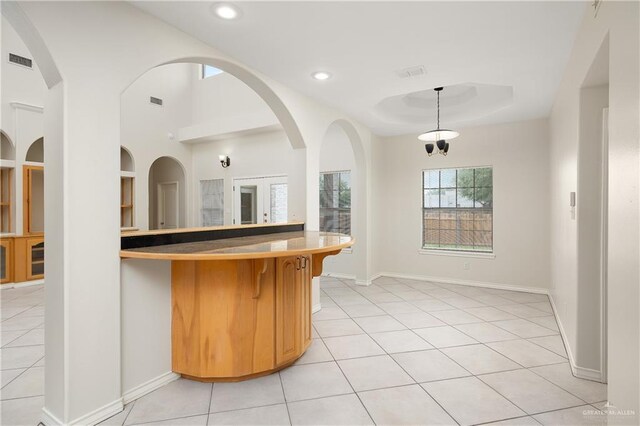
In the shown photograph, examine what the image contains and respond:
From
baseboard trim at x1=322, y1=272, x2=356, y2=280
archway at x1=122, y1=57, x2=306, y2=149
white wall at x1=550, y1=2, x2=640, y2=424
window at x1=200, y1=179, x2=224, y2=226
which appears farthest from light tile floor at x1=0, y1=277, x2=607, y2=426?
window at x1=200, y1=179, x2=224, y2=226

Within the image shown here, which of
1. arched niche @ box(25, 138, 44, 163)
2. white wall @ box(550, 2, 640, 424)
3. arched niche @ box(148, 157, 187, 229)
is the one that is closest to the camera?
white wall @ box(550, 2, 640, 424)

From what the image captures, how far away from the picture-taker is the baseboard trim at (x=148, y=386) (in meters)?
2.11

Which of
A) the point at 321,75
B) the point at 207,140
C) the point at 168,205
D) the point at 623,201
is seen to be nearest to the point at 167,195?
the point at 168,205

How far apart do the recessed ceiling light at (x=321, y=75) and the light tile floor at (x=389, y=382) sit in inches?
104

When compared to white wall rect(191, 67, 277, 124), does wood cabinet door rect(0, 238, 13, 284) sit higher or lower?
lower

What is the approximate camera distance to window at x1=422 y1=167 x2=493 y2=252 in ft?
17.7

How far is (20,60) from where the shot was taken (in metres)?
5.30

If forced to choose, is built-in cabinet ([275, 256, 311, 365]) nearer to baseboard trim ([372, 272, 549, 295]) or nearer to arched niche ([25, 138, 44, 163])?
baseboard trim ([372, 272, 549, 295])

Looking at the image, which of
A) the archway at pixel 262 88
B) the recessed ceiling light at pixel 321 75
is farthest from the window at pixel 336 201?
the recessed ceiling light at pixel 321 75

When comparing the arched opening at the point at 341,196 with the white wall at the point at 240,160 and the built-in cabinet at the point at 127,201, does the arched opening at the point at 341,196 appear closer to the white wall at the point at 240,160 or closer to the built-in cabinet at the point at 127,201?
the white wall at the point at 240,160

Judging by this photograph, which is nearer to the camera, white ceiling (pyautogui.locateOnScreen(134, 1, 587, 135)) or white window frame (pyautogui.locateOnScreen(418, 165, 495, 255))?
white ceiling (pyautogui.locateOnScreen(134, 1, 587, 135))

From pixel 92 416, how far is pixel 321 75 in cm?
322

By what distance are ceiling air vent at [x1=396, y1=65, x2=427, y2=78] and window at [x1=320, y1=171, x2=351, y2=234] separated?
2.88m

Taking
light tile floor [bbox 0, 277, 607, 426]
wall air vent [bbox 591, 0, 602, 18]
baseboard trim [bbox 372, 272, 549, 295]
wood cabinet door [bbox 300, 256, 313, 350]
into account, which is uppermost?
wall air vent [bbox 591, 0, 602, 18]
